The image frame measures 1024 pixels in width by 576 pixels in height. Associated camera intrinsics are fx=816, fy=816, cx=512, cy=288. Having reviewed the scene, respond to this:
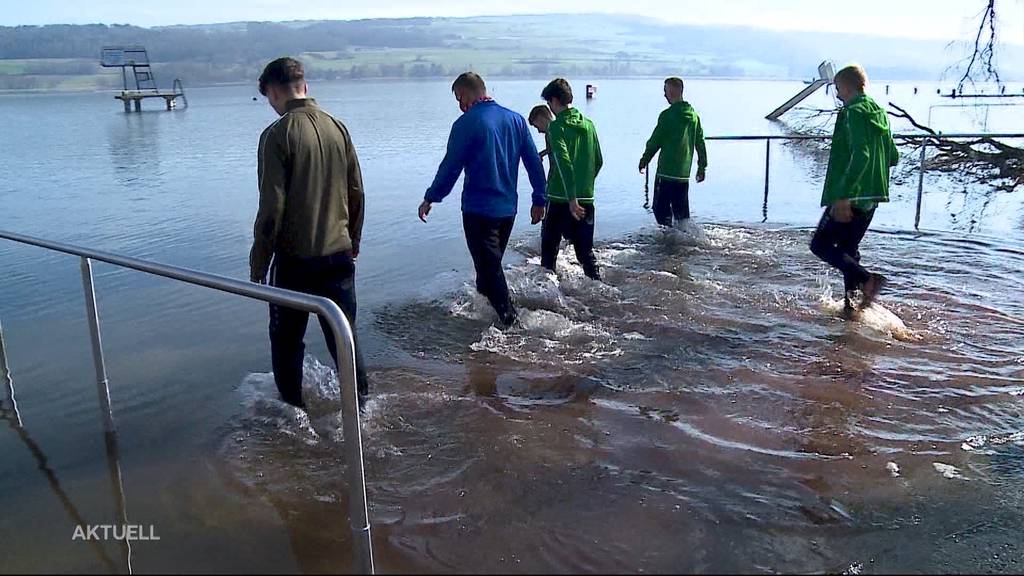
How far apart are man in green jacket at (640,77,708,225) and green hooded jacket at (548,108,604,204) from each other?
1934 mm

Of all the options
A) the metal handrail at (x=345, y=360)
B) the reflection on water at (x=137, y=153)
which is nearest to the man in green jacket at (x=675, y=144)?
the metal handrail at (x=345, y=360)

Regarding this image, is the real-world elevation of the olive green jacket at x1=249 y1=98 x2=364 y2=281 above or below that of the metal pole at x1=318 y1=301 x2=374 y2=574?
above

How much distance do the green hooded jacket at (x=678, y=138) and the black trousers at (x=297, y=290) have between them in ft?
16.9

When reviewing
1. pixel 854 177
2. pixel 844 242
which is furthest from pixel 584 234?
pixel 854 177

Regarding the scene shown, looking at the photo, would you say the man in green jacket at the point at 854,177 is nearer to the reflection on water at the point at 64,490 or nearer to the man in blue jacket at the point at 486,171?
the man in blue jacket at the point at 486,171

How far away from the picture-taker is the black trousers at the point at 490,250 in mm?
5613

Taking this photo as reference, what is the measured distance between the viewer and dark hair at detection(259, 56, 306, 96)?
3922 millimetres

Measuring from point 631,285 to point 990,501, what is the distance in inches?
158

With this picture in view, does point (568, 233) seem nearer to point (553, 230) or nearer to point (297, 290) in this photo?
point (553, 230)

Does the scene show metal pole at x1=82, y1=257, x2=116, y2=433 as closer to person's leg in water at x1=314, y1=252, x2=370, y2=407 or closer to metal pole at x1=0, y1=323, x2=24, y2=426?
metal pole at x1=0, y1=323, x2=24, y2=426

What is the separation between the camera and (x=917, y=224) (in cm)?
977

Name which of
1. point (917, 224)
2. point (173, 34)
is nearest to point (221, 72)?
point (173, 34)

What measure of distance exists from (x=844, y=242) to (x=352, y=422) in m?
4.51

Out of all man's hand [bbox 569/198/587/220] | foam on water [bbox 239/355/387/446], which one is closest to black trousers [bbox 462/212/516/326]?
man's hand [bbox 569/198/587/220]
